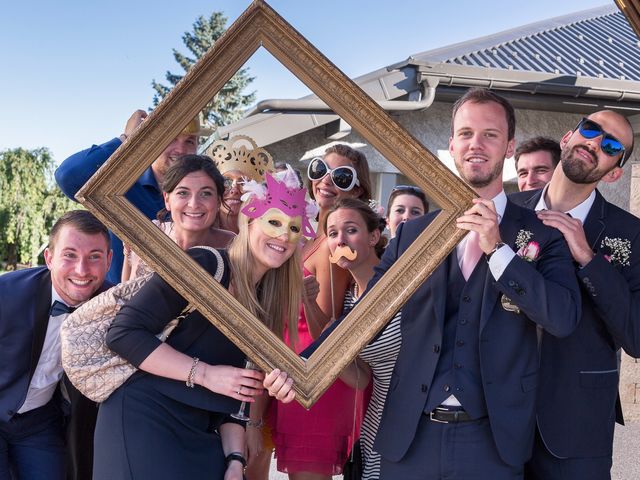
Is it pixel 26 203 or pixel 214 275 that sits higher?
pixel 214 275

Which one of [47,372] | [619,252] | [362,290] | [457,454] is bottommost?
[47,372]

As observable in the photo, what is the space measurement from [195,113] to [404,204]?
56.0 inches

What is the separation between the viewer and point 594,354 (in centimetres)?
276

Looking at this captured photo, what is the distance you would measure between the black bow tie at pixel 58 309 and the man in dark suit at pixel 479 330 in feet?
4.82

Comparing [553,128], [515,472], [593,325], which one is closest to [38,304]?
[515,472]

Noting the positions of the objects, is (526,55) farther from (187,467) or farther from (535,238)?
(187,467)

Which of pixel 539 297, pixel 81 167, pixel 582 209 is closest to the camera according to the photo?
pixel 539 297

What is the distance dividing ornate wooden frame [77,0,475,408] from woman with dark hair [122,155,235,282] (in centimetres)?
27

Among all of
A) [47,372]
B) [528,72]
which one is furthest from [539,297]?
[528,72]

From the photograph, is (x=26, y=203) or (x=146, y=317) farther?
(x=26, y=203)

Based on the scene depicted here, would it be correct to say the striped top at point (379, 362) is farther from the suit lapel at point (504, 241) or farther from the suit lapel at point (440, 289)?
the suit lapel at point (504, 241)

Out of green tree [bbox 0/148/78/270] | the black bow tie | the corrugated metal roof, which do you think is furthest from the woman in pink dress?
green tree [bbox 0/148/78/270]

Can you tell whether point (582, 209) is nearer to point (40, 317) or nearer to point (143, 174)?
point (143, 174)

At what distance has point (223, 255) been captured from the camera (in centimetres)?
244
